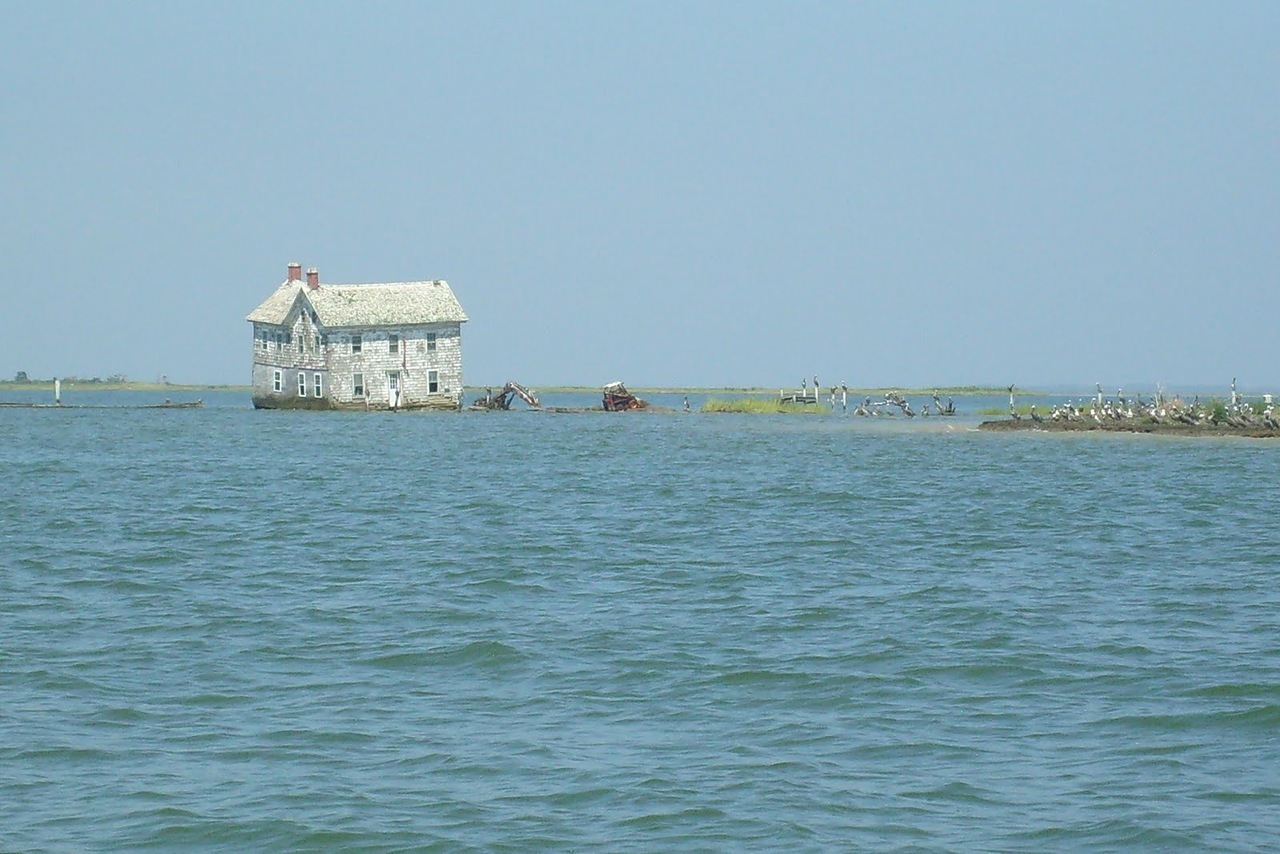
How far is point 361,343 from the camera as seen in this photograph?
8294 centimetres

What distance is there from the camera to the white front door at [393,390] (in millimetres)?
84625

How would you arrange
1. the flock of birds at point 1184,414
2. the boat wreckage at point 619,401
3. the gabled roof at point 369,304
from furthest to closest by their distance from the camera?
the boat wreckage at point 619,401 < the gabled roof at point 369,304 < the flock of birds at point 1184,414

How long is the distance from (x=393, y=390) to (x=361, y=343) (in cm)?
318

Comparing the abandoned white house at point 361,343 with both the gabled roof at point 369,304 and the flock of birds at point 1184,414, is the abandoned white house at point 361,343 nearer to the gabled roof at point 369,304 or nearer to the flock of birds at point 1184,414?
the gabled roof at point 369,304

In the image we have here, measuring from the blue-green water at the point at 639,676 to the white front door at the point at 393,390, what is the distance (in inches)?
1822

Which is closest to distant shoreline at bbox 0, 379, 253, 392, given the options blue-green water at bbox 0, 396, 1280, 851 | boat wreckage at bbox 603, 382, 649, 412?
boat wreckage at bbox 603, 382, 649, 412

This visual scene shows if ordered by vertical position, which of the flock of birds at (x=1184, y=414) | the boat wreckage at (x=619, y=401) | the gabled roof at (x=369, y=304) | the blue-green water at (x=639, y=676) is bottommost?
the blue-green water at (x=639, y=676)

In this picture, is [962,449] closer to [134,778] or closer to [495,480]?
[495,480]

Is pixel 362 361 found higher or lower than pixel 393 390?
higher

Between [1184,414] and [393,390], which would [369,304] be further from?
[1184,414]

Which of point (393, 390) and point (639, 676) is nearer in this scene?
point (639, 676)

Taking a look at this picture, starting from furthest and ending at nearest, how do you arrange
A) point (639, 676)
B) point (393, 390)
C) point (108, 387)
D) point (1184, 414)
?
point (108, 387) < point (393, 390) < point (1184, 414) < point (639, 676)

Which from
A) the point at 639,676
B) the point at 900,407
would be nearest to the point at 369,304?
the point at 900,407

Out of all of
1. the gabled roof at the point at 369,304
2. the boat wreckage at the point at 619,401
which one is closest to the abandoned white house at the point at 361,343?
the gabled roof at the point at 369,304
